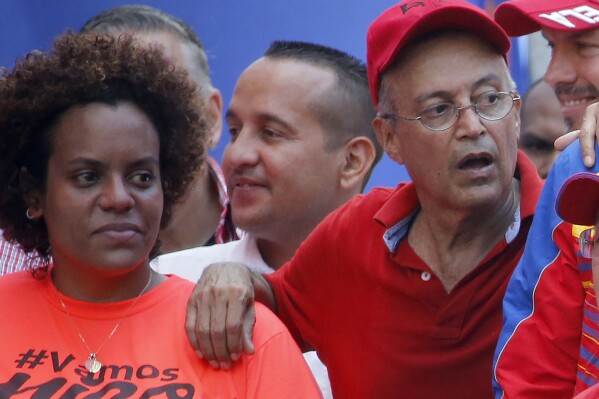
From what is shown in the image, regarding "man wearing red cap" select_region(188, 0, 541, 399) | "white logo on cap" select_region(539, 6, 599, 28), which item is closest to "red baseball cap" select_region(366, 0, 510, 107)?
"man wearing red cap" select_region(188, 0, 541, 399)

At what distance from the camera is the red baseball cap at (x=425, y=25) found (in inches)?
124

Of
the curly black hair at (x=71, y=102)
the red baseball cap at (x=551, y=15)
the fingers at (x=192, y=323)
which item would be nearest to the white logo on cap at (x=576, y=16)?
the red baseball cap at (x=551, y=15)

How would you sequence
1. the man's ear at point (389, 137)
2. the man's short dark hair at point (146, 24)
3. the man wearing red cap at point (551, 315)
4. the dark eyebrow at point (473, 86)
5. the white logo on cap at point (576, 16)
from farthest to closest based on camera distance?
the man's short dark hair at point (146, 24), the man's ear at point (389, 137), the dark eyebrow at point (473, 86), the white logo on cap at point (576, 16), the man wearing red cap at point (551, 315)

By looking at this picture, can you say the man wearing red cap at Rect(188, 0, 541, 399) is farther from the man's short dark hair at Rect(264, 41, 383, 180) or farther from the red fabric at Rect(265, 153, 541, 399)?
the man's short dark hair at Rect(264, 41, 383, 180)

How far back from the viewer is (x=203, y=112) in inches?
133

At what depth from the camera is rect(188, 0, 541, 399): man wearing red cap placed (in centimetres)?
302

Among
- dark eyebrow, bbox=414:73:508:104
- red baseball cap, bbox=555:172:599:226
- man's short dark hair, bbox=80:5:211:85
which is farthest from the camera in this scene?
man's short dark hair, bbox=80:5:211:85

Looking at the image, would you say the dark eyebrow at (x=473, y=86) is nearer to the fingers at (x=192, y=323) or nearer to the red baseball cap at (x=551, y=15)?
the red baseball cap at (x=551, y=15)

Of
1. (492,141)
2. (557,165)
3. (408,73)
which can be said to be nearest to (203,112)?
(408,73)

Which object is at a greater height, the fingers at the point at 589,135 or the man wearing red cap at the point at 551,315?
the fingers at the point at 589,135

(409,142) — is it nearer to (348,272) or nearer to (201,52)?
(348,272)

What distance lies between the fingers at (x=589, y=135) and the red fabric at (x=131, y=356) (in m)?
0.76

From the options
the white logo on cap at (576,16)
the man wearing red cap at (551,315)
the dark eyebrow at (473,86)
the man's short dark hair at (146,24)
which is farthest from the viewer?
the man's short dark hair at (146,24)

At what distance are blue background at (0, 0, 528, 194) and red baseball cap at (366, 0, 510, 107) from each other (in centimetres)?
152
